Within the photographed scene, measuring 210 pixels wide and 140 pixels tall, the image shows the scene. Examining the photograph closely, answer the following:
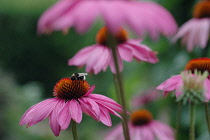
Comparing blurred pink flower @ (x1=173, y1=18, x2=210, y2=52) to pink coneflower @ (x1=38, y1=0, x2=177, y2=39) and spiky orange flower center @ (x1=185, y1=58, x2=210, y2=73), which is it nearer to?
spiky orange flower center @ (x1=185, y1=58, x2=210, y2=73)

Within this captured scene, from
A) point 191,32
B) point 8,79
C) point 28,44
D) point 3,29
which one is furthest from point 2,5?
point 191,32

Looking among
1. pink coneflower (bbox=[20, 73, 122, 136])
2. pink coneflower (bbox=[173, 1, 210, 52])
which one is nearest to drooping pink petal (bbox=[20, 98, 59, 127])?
pink coneflower (bbox=[20, 73, 122, 136])

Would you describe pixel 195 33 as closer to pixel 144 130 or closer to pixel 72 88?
pixel 144 130

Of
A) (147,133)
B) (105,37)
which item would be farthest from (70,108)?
(147,133)

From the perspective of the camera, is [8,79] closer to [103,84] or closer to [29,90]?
[29,90]

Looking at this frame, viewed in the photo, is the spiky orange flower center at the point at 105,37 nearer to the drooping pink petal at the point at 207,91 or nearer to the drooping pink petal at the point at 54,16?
the drooping pink petal at the point at 207,91

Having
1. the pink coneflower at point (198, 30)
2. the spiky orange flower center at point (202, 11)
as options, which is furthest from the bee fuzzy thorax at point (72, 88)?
the spiky orange flower center at point (202, 11)
